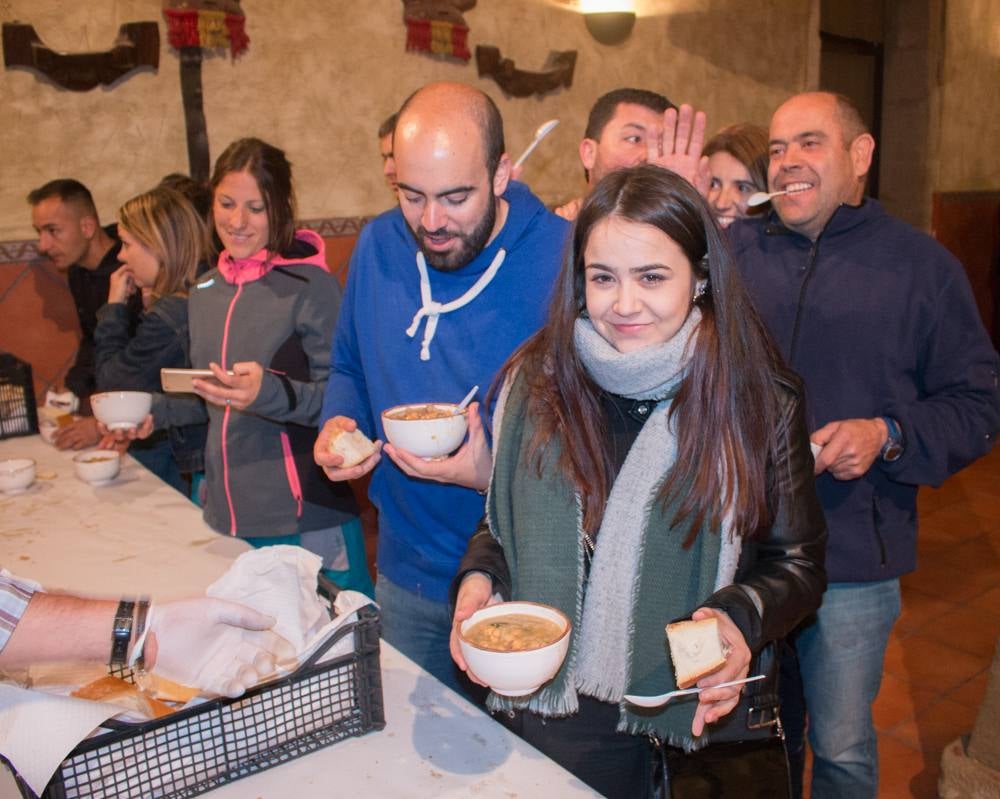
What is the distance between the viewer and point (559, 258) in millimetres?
1952

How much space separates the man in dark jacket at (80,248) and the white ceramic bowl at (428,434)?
244 centimetres

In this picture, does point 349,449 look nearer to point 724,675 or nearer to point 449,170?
point 449,170

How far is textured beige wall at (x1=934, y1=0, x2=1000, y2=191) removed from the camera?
297 inches

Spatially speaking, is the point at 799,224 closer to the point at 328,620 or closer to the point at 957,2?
the point at 328,620

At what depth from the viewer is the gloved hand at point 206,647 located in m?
1.23

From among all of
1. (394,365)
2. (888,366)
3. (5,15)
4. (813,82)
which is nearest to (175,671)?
(394,365)

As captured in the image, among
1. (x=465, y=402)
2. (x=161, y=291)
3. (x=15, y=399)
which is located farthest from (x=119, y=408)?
(x=465, y=402)

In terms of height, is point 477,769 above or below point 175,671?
below

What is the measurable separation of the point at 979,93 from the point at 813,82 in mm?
2113

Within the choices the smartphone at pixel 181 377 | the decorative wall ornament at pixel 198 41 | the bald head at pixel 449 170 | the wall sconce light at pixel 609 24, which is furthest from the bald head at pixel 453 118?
the wall sconce light at pixel 609 24

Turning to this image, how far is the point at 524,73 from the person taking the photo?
5113mm

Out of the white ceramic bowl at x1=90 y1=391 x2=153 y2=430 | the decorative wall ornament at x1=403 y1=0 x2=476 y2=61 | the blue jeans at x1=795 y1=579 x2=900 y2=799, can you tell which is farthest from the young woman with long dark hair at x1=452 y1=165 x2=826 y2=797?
the decorative wall ornament at x1=403 y1=0 x2=476 y2=61

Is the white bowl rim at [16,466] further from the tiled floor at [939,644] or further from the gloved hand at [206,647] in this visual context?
the tiled floor at [939,644]

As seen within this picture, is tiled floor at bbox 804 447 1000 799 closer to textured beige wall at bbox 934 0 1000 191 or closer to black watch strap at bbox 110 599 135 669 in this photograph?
black watch strap at bbox 110 599 135 669
